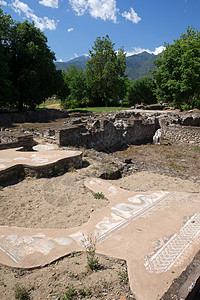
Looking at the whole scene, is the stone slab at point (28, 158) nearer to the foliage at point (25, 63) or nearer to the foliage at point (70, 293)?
the foliage at point (70, 293)

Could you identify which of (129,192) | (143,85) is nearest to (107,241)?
(129,192)

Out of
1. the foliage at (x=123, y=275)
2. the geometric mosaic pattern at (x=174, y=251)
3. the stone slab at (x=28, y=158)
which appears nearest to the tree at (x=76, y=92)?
the stone slab at (x=28, y=158)

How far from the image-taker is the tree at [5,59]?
1750 cm

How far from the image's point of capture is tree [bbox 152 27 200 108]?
68.4ft

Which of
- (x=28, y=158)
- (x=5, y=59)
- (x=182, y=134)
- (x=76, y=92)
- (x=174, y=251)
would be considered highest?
(x=5, y=59)

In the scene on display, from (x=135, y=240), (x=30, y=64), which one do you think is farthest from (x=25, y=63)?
(x=135, y=240)

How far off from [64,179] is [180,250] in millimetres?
4048

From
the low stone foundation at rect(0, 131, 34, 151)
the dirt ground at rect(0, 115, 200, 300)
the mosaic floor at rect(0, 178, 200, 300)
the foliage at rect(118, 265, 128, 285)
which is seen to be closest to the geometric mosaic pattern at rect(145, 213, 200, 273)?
the mosaic floor at rect(0, 178, 200, 300)

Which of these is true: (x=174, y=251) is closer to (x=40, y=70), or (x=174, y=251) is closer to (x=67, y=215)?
(x=67, y=215)

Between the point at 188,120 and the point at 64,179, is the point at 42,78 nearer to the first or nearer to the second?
the point at 188,120

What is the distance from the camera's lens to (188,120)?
18844 millimetres

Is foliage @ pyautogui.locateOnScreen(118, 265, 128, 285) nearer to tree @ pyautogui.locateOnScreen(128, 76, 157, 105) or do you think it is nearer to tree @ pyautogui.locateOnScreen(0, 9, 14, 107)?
tree @ pyautogui.locateOnScreen(0, 9, 14, 107)

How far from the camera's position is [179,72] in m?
22.0

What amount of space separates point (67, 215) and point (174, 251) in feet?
7.56
